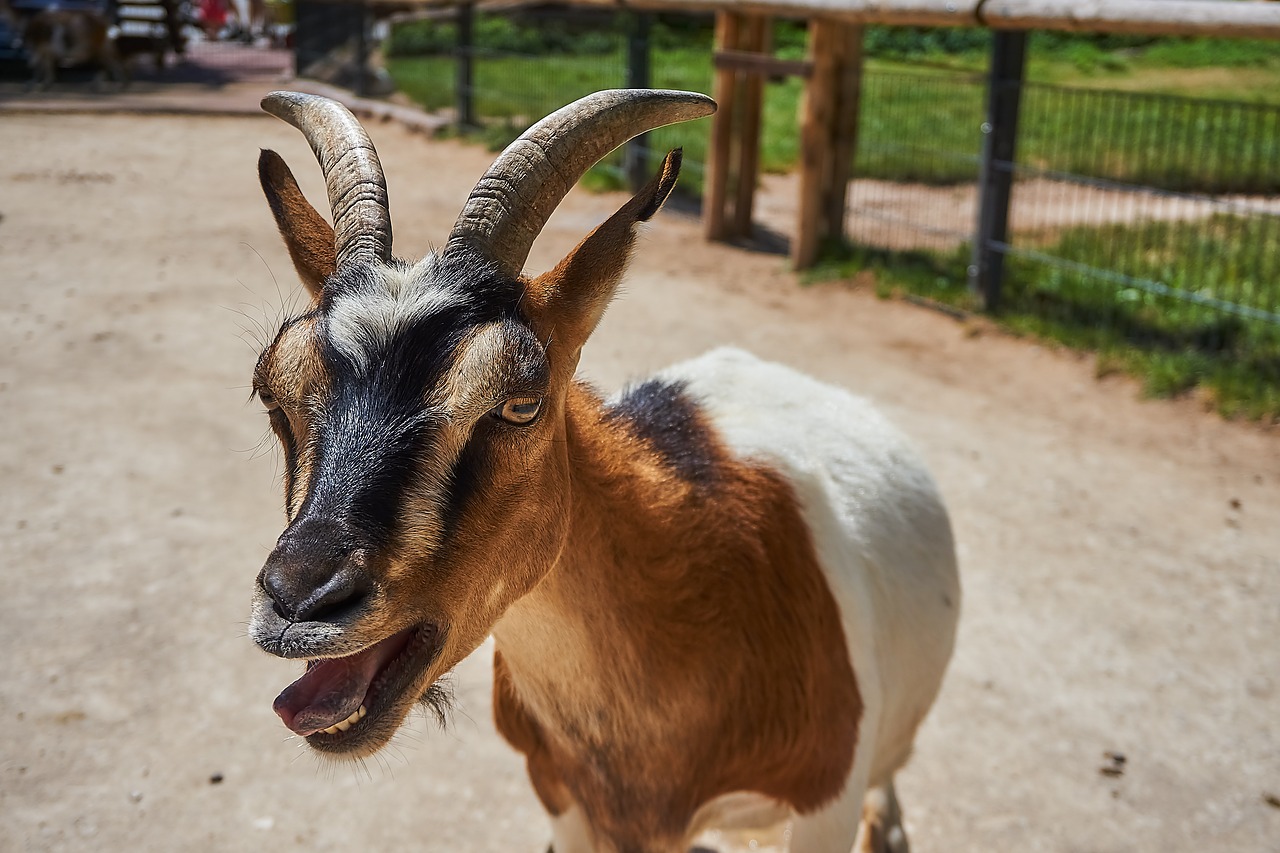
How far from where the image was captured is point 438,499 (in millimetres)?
2105

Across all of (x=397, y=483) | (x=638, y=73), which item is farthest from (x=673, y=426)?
(x=638, y=73)

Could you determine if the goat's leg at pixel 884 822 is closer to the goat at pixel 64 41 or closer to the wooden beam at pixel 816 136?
the wooden beam at pixel 816 136

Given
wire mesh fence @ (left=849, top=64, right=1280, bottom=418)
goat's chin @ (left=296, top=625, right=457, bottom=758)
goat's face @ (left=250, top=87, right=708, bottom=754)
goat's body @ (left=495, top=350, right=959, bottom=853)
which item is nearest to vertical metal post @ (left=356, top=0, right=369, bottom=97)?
wire mesh fence @ (left=849, top=64, right=1280, bottom=418)

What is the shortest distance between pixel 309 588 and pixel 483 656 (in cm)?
291

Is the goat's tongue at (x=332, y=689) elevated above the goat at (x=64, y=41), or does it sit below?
below

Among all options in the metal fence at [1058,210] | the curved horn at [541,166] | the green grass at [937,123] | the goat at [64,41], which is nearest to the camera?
the curved horn at [541,166]

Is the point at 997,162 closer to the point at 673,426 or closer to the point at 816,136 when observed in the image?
the point at 816,136

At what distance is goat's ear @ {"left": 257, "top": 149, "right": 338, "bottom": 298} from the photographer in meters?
2.57

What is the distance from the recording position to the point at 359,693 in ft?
6.82

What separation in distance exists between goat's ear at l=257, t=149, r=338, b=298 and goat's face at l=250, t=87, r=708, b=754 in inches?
5.2

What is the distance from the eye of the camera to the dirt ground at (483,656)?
385cm

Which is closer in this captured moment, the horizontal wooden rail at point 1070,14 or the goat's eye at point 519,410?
the goat's eye at point 519,410

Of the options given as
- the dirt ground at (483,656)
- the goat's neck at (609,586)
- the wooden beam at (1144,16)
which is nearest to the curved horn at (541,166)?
the goat's neck at (609,586)

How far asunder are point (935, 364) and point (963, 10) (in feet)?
7.69
